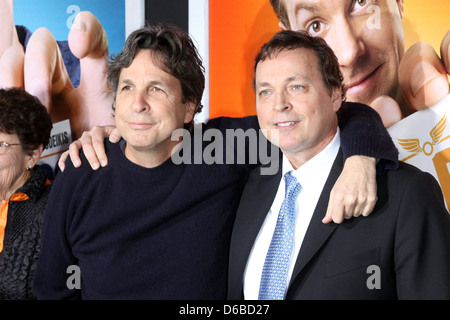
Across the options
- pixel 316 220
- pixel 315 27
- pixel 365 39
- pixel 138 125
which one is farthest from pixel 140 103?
pixel 365 39

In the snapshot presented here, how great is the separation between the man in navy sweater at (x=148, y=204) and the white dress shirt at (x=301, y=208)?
0.27 feet

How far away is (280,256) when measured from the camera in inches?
61.8

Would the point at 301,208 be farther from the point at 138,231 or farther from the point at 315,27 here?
the point at 315,27

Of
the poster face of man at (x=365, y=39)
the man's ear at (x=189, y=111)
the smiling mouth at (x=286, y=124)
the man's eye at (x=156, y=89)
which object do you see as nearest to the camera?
the smiling mouth at (x=286, y=124)

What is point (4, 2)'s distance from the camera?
2602 mm

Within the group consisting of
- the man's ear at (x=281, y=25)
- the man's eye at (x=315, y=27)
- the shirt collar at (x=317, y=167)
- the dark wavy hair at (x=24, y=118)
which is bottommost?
the shirt collar at (x=317, y=167)

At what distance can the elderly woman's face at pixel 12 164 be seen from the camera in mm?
2141

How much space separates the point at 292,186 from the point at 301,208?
82 mm

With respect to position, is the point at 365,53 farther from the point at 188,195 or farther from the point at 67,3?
the point at 67,3

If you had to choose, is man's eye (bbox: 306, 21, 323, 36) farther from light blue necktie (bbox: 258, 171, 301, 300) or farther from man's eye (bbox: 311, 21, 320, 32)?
light blue necktie (bbox: 258, 171, 301, 300)

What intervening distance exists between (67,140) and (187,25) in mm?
948

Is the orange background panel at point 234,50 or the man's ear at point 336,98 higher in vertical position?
the orange background panel at point 234,50

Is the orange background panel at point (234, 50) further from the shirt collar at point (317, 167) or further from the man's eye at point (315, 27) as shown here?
the shirt collar at point (317, 167)

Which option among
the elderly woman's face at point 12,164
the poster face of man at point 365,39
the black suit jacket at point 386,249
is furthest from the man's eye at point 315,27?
the elderly woman's face at point 12,164
